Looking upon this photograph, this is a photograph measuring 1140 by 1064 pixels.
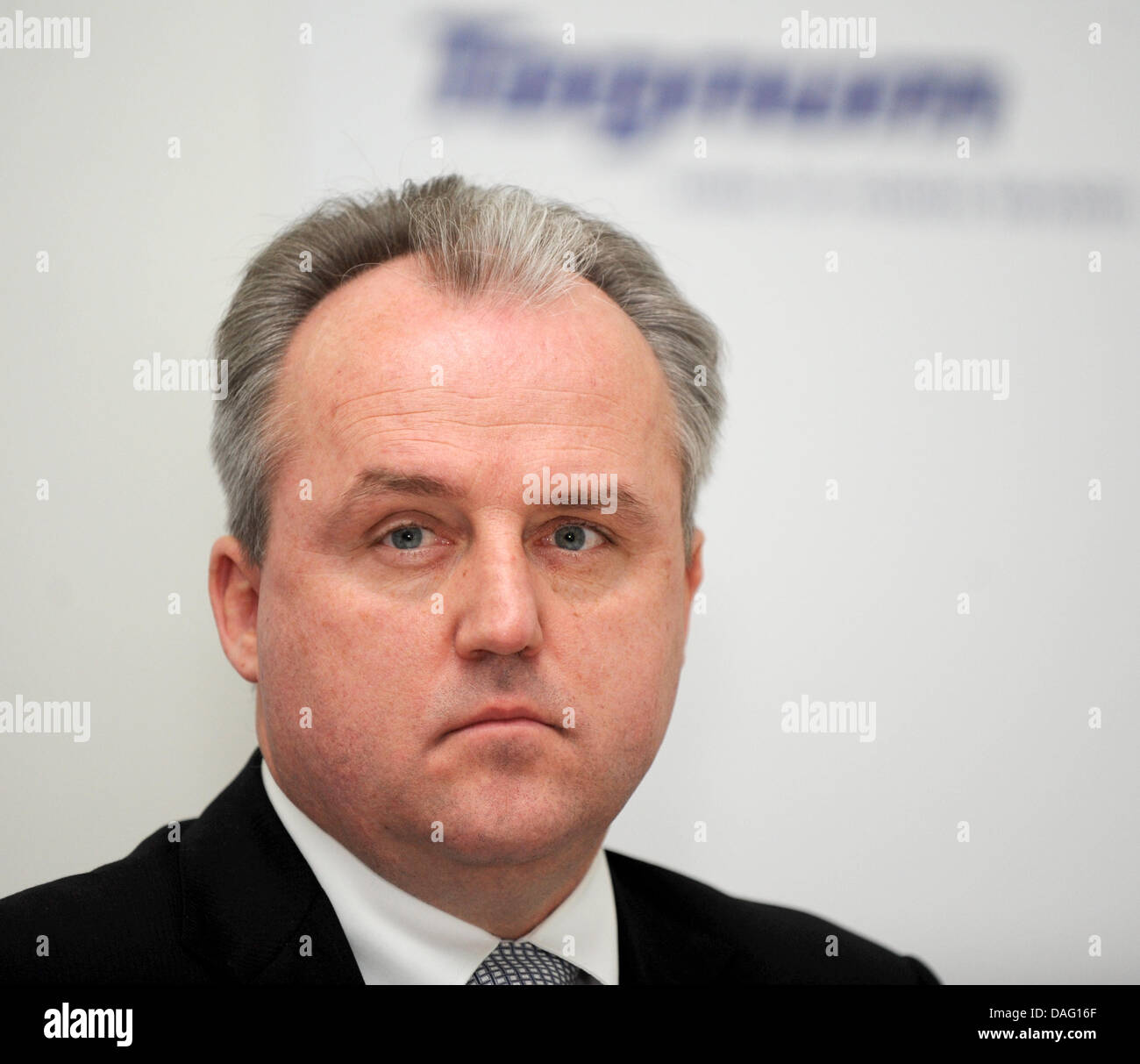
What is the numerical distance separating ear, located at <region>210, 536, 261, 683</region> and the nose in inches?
15.2

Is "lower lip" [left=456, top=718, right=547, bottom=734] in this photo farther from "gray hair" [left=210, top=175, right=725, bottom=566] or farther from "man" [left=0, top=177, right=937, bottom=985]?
"gray hair" [left=210, top=175, right=725, bottom=566]

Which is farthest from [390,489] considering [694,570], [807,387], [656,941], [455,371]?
[807,387]

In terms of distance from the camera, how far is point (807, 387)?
90.4 inches

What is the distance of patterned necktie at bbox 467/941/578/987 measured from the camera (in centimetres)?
162

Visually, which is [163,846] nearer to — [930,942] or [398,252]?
[398,252]

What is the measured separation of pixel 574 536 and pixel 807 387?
856 millimetres

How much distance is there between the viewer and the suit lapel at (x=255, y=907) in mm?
1524

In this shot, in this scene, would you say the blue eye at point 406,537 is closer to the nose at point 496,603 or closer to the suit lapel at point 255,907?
the nose at point 496,603

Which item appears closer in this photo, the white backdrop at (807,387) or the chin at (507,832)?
the chin at (507,832)

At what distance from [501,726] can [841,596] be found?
102 cm

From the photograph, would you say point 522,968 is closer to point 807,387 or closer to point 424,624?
point 424,624

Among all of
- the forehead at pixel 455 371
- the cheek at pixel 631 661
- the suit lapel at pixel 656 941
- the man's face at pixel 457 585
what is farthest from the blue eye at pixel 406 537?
the suit lapel at pixel 656 941

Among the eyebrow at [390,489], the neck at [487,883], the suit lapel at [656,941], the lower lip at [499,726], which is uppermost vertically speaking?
the eyebrow at [390,489]

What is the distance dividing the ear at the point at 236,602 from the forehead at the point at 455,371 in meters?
0.25
